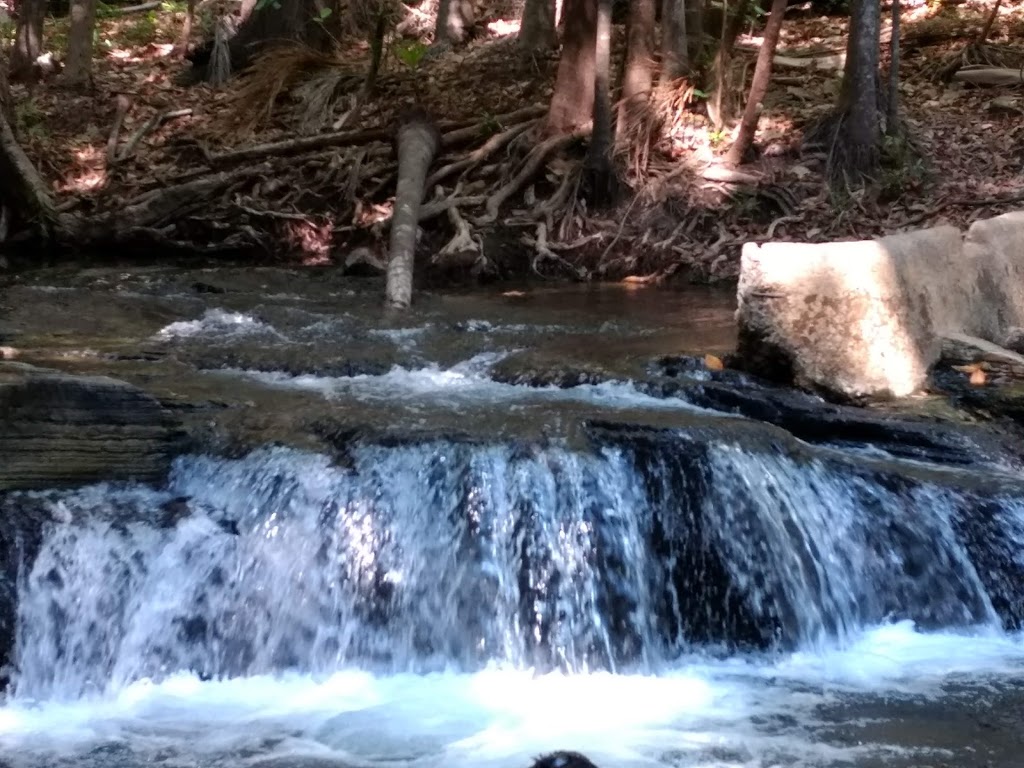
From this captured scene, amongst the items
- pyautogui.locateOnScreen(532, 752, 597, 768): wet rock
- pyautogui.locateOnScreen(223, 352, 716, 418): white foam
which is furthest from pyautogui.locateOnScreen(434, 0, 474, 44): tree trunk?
pyautogui.locateOnScreen(532, 752, 597, 768): wet rock

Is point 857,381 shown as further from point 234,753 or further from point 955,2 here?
point 955,2

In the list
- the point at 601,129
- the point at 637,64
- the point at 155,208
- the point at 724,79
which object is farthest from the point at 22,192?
the point at 724,79

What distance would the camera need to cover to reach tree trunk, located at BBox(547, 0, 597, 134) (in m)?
12.9

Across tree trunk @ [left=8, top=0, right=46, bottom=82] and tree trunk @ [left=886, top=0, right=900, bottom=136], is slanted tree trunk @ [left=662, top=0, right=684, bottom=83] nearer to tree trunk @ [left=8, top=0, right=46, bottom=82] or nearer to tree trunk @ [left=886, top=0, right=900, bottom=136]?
tree trunk @ [left=886, top=0, right=900, bottom=136]

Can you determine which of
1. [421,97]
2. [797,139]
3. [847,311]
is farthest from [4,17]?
[847,311]

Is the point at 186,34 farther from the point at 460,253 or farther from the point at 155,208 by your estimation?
the point at 460,253

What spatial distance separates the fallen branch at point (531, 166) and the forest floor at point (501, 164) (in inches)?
1.4

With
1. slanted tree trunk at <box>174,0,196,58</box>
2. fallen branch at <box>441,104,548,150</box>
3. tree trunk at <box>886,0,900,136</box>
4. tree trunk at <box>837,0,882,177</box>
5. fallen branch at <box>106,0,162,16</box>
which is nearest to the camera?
tree trunk at <box>837,0,882,177</box>

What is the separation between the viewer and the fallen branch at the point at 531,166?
41.2 feet

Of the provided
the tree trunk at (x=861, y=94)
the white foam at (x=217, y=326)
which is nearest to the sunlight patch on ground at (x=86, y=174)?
the white foam at (x=217, y=326)

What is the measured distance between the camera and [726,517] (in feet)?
19.3

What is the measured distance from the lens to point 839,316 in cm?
707

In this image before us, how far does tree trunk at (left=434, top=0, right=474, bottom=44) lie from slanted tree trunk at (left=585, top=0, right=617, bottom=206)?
5089 millimetres

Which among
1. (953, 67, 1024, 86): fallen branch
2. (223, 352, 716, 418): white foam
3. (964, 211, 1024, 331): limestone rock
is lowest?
(223, 352, 716, 418): white foam
